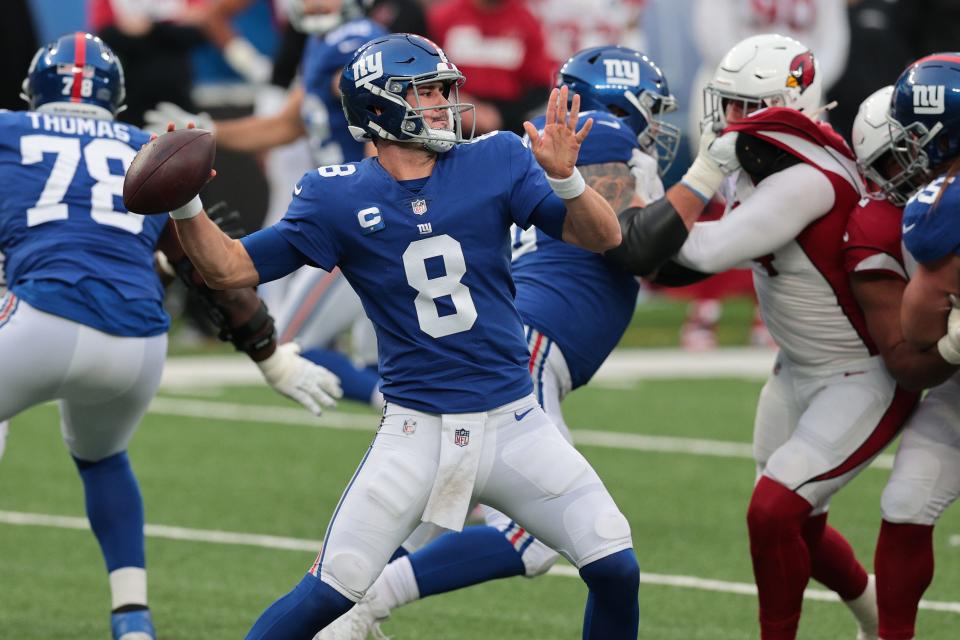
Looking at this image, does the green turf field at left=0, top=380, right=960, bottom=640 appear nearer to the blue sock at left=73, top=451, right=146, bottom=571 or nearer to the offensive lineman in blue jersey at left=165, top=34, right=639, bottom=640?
the blue sock at left=73, top=451, right=146, bottom=571

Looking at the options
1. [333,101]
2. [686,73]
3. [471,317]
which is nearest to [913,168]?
[471,317]

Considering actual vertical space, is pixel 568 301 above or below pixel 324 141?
above

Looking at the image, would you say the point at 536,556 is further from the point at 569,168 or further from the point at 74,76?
the point at 74,76

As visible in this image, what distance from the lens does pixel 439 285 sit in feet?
12.9

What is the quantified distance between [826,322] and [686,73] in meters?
8.52

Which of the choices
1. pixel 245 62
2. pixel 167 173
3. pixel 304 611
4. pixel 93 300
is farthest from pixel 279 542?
pixel 245 62

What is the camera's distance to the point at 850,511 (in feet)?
22.2

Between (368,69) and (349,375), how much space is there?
11.1 feet

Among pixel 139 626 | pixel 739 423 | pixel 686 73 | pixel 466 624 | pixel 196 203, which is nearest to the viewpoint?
pixel 196 203

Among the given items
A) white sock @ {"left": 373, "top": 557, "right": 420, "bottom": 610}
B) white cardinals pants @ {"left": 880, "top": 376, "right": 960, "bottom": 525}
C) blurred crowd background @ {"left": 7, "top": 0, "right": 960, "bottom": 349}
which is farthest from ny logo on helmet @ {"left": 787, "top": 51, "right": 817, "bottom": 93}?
blurred crowd background @ {"left": 7, "top": 0, "right": 960, "bottom": 349}

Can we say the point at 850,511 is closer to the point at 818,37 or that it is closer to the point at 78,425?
the point at 78,425

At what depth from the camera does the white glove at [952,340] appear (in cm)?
414

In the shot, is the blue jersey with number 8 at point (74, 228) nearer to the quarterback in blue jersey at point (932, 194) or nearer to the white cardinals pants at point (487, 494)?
the white cardinals pants at point (487, 494)

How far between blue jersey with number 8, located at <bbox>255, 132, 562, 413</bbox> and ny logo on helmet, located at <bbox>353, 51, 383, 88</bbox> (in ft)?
0.70
